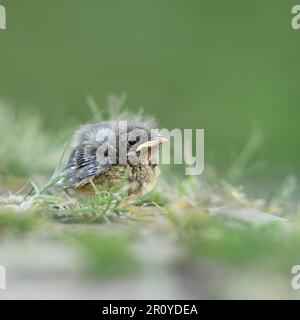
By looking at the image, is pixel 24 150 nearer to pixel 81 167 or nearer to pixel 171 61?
pixel 81 167

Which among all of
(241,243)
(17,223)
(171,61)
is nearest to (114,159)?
(17,223)

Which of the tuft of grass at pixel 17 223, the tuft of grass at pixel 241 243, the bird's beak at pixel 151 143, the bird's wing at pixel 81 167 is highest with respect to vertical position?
the bird's beak at pixel 151 143

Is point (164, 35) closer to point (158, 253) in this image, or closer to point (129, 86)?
point (129, 86)

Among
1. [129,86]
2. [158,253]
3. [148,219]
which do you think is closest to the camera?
[158,253]

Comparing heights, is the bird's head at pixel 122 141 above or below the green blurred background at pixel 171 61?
below

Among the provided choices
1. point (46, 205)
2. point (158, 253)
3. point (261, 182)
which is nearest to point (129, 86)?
point (261, 182)

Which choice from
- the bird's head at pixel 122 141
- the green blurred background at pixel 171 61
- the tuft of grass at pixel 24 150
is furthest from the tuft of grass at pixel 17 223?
the green blurred background at pixel 171 61

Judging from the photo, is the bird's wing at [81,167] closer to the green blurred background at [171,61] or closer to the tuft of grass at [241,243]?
the tuft of grass at [241,243]

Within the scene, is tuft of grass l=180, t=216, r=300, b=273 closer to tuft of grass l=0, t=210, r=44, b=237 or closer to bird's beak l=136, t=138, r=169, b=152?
tuft of grass l=0, t=210, r=44, b=237

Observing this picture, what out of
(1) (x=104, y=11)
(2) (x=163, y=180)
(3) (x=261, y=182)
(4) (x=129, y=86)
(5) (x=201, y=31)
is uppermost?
(1) (x=104, y=11)
